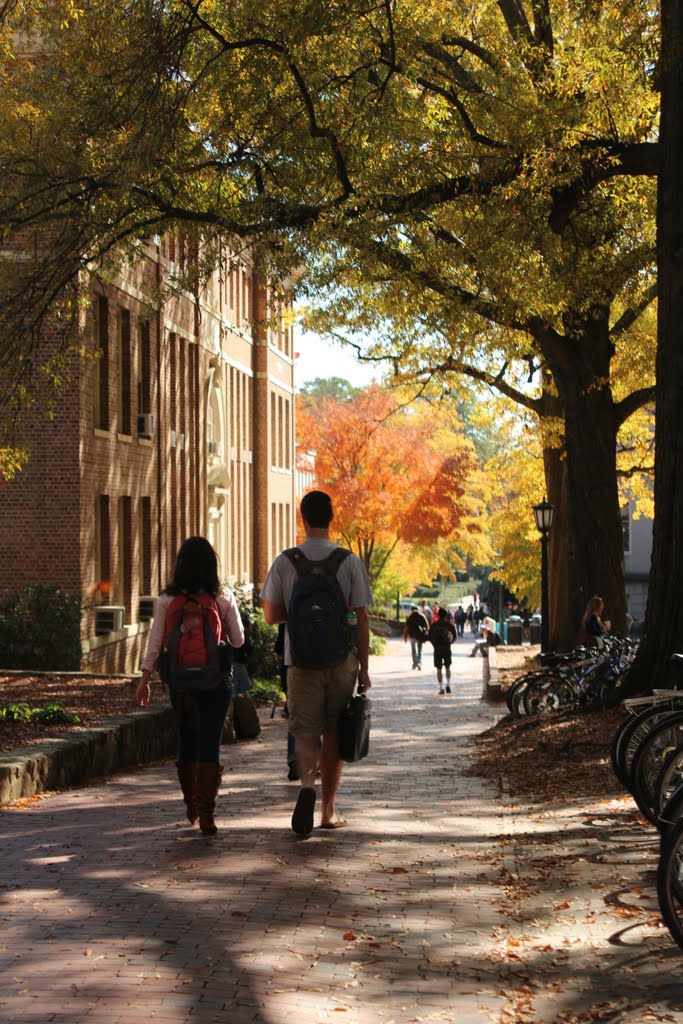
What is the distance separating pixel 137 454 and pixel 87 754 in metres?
15.8

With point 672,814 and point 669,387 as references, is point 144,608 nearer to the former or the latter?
point 669,387

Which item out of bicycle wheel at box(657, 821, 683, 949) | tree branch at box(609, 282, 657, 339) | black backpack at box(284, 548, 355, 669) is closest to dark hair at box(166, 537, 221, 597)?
black backpack at box(284, 548, 355, 669)

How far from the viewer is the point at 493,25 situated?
18672 mm

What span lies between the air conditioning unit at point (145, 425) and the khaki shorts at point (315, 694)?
20.4m

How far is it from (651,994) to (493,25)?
1570 cm

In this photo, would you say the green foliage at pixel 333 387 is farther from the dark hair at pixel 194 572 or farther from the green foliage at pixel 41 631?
the dark hair at pixel 194 572

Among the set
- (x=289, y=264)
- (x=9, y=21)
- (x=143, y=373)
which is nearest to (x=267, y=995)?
(x=289, y=264)

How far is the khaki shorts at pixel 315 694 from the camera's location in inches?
310

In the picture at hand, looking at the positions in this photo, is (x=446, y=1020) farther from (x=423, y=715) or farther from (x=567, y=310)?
(x=423, y=715)

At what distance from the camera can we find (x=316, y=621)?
7.77m

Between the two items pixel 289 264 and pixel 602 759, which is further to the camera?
pixel 289 264

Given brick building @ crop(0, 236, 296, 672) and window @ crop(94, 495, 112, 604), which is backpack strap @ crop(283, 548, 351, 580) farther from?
window @ crop(94, 495, 112, 604)

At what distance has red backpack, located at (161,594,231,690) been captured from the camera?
26.4ft

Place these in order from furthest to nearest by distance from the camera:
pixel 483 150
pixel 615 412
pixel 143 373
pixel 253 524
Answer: pixel 253 524 < pixel 143 373 < pixel 615 412 < pixel 483 150
